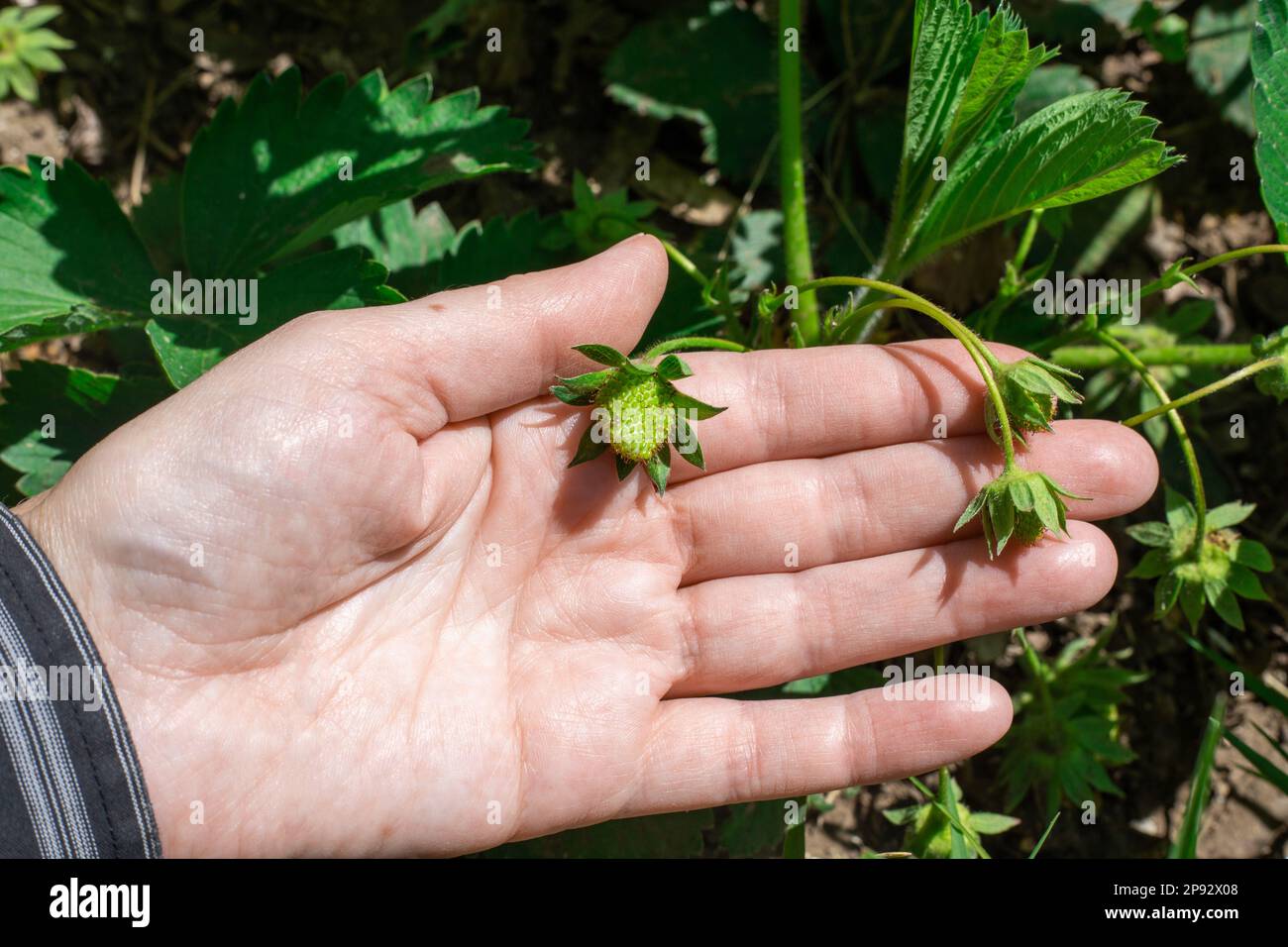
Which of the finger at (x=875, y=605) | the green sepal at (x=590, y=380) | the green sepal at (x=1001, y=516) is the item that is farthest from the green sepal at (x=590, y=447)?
the green sepal at (x=1001, y=516)

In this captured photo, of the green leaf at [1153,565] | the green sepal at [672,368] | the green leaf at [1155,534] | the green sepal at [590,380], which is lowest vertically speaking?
the green leaf at [1153,565]

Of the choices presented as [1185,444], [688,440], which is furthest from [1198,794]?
[688,440]

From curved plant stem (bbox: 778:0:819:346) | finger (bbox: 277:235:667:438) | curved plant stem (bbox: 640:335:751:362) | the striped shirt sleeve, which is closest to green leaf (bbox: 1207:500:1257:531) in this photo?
curved plant stem (bbox: 778:0:819:346)

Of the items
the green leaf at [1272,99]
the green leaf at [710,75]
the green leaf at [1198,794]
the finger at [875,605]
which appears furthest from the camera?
the green leaf at [710,75]

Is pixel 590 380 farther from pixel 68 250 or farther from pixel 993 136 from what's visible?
pixel 68 250

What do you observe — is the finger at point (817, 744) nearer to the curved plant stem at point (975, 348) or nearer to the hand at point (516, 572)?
the hand at point (516, 572)

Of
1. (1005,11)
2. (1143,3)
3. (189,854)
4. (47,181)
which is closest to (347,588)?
(189,854)

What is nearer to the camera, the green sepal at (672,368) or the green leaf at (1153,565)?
the green sepal at (672,368)
